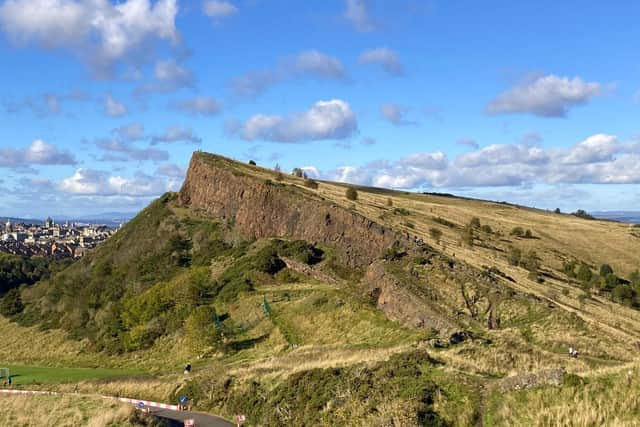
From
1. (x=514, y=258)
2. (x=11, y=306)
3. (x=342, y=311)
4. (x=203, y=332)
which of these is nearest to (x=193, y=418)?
(x=203, y=332)

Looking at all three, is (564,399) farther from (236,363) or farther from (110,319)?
(110,319)

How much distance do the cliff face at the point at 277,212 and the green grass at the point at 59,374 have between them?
20849mm

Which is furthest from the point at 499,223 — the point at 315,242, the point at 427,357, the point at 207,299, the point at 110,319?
the point at 427,357

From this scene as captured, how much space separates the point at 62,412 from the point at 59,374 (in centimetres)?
Answer: 1658

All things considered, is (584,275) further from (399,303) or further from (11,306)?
(11,306)

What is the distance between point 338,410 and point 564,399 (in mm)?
8831

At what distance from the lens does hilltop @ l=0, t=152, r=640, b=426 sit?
22156 millimetres

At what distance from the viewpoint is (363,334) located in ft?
123

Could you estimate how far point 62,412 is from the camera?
2642cm

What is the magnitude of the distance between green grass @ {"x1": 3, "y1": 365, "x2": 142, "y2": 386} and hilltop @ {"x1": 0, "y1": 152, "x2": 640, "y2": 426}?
2.17 meters

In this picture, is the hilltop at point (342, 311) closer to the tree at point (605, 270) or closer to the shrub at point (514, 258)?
the tree at point (605, 270)

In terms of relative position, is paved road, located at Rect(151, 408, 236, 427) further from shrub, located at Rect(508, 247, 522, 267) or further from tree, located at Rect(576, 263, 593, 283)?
tree, located at Rect(576, 263, 593, 283)

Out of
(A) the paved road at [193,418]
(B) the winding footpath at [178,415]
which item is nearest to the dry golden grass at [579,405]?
(A) the paved road at [193,418]

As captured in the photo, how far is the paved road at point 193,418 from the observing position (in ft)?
88.4
